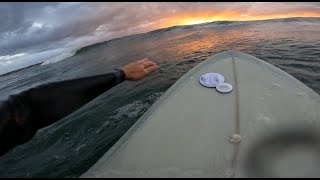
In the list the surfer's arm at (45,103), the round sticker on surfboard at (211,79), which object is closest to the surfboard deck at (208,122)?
the round sticker on surfboard at (211,79)

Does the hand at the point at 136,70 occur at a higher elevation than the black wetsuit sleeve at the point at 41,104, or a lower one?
higher

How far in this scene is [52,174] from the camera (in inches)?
222

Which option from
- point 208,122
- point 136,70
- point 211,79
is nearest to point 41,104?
point 136,70

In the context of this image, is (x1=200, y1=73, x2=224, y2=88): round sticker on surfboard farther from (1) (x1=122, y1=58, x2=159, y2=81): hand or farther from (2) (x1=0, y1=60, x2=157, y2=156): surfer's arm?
(2) (x1=0, y1=60, x2=157, y2=156): surfer's arm

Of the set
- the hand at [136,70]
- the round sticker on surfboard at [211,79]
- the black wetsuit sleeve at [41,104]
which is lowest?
the round sticker on surfboard at [211,79]

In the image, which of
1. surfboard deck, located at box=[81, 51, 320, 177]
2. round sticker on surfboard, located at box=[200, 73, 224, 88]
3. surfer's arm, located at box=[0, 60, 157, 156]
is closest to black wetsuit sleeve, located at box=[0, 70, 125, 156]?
surfer's arm, located at box=[0, 60, 157, 156]

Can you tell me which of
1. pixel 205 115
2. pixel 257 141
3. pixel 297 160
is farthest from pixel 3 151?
pixel 297 160

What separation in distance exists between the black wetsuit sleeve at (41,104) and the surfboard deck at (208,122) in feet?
2.41

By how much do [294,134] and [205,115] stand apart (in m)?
1.11

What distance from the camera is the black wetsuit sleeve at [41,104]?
8.66 ft

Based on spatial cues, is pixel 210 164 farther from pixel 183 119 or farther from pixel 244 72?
pixel 244 72

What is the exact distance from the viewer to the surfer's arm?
104 inches

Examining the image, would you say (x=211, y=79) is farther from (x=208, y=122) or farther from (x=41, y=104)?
(x=41, y=104)

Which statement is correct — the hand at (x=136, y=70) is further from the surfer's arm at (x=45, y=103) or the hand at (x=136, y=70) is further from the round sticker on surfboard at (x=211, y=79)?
the round sticker on surfboard at (x=211, y=79)
